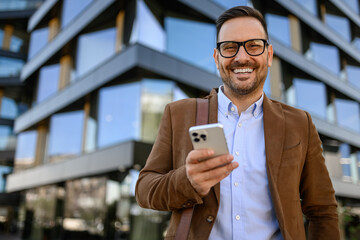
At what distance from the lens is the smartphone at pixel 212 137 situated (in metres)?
1.12

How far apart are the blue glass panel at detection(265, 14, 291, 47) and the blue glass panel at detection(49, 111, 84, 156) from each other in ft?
33.3

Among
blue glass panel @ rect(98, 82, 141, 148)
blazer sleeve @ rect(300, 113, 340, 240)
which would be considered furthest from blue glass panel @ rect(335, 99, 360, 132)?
blazer sleeve @ rect(300, 113, 340, 240)

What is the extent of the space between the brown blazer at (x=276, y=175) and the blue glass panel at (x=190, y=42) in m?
9.98

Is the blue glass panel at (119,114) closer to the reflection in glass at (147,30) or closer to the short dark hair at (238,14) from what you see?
the reflection in glass at (147,30)

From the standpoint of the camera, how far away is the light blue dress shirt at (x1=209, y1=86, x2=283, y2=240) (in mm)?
1466

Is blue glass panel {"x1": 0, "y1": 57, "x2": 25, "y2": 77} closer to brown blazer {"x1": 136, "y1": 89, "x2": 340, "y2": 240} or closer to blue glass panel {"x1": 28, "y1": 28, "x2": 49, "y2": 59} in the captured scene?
blue glass panel {"x1": 28, "y1": 28, "x2": 49, "y2": 59}

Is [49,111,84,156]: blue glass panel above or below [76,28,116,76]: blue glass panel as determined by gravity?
below

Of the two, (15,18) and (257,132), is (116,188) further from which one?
(15,18)

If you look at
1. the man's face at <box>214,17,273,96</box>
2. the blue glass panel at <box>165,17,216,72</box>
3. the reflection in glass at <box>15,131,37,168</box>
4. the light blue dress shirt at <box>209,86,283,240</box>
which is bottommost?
the light blue dress shirt at <box>209,86,283,240</box>

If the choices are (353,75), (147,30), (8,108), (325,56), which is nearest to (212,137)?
(147,30)

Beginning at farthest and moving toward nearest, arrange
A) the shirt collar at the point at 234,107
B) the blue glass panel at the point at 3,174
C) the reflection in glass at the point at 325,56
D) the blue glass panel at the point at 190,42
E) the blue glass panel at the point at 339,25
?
the blue glass panel at the point at 3,174 → the blue glass panel at the point at 339,25 → the reflection in glass at the point at 325,56 → the blue glass panel at the point at 190,42 → the shirt collar at the point at 234,107

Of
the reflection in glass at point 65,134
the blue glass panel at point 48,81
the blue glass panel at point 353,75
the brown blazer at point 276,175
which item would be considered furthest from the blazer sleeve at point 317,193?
the blue glass panel at point 353,75

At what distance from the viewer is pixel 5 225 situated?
28.1m

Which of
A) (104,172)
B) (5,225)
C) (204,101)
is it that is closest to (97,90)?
(104,172)
